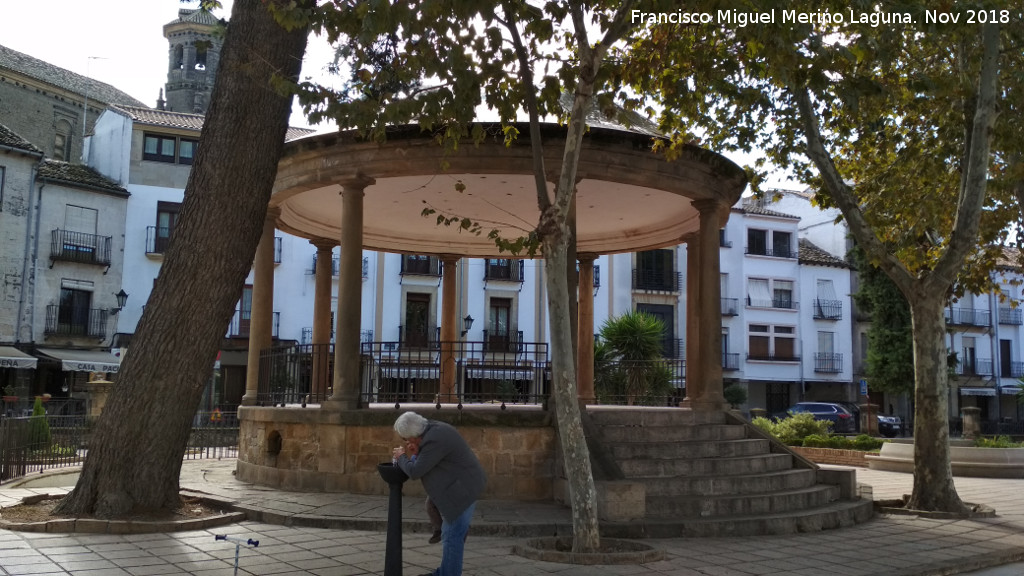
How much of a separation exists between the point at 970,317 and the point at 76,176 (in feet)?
156

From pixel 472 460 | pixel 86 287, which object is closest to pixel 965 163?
pixel 472 460

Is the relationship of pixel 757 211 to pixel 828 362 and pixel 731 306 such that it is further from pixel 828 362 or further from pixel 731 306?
pixel 828 362

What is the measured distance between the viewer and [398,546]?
6.51 m

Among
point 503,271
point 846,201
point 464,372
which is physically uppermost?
point 503,271

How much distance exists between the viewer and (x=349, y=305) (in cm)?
1184

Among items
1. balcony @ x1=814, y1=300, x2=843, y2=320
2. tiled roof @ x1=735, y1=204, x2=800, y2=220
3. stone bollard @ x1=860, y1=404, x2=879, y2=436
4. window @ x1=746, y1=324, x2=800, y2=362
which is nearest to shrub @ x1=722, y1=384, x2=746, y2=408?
window @ x1=746, y1=324, x2=800, y2=362

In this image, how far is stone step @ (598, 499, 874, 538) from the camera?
9.37m

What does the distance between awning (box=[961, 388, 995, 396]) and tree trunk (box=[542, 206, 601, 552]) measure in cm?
5103

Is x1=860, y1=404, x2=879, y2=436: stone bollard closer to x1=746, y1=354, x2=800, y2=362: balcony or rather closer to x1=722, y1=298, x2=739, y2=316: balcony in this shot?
x1=722, y1=298, x2=739, y2=316: balcony

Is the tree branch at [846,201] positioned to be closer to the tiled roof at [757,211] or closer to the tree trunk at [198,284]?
the tree trunk at [198,284]

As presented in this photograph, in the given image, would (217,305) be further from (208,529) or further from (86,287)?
(86,287)

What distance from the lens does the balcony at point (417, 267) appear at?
41406mm

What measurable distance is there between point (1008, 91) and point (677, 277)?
3291 cm

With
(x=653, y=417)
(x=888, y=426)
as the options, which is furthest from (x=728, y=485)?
(x=888, y=426)
